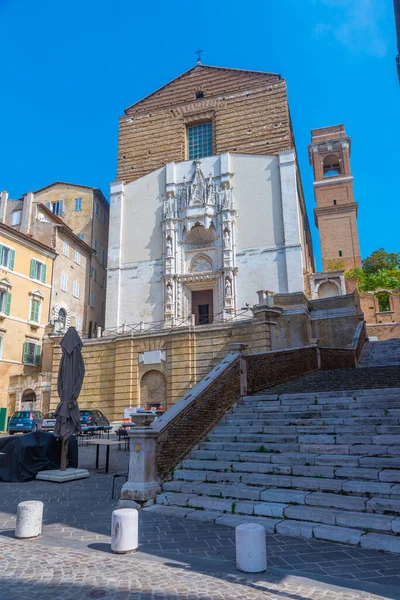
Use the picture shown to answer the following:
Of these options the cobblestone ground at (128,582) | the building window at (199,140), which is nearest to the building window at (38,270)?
the building window at (199,140)

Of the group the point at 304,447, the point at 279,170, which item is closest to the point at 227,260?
the point at 279,170

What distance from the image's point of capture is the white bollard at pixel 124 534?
5.07m

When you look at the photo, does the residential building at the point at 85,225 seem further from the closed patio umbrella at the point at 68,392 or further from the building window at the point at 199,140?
the closed patio umbrella at the point at 68,392

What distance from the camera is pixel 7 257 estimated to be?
28219 millimetres

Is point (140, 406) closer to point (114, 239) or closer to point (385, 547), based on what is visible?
point (114, 239)

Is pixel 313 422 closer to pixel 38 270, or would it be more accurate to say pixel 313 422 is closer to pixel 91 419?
pixel 91 419

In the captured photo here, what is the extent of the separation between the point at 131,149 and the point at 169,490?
33.7 metres

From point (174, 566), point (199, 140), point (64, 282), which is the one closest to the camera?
point (174, 566)

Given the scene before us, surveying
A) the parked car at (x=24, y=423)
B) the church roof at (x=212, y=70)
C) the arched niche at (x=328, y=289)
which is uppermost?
the church roof at (x=212, y=70)

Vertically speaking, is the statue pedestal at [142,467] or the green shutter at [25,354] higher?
the green shutter at [25,354]

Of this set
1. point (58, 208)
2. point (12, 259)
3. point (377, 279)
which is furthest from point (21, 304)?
point (377, 279)

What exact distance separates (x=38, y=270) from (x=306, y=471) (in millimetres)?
27224

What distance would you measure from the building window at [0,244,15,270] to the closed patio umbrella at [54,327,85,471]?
19525mm

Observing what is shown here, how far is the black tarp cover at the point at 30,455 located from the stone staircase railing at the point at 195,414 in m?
3.61
